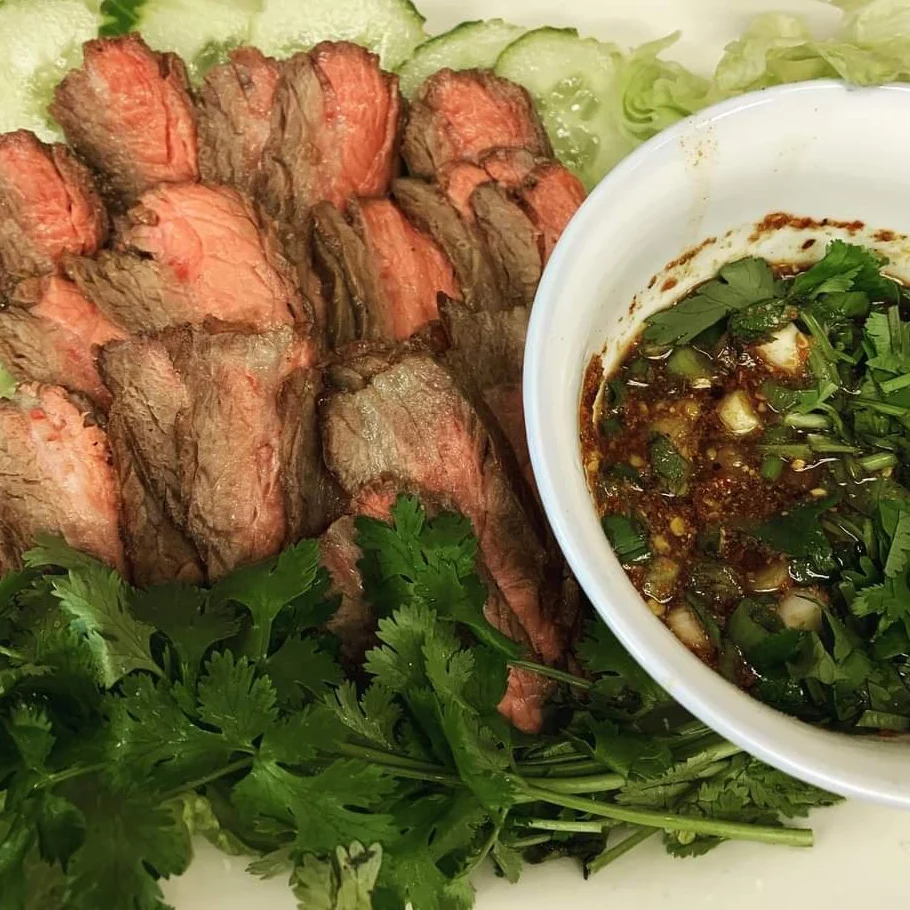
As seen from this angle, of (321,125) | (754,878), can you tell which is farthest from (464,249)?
(754,878)

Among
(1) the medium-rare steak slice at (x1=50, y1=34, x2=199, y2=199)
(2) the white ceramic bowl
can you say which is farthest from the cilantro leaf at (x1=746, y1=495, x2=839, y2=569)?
(1) the medium-rare steak slice at (x1=50, y1=34, x2=199, y2=199)

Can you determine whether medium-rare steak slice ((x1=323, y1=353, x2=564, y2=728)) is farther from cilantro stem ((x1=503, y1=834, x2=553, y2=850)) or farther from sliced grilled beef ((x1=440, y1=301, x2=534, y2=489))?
cilantro stem ((x1=503, y1=834, x2=553, y2=850))

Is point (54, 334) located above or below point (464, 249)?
above

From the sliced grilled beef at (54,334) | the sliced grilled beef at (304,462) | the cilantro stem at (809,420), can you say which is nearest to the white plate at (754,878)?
the sliced grilled beef at (304,462)

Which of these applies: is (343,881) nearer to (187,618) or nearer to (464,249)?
(187,618)

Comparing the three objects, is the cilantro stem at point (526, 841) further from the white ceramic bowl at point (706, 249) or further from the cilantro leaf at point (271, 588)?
the cilantro leaf at point (271, 588)

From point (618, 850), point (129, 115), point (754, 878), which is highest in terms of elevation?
point (129, 115)

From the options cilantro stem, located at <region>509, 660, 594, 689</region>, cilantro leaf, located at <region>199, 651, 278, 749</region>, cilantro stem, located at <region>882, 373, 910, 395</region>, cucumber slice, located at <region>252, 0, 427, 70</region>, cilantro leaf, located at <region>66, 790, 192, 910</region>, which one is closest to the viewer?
cilantro leaf, located at <region>66, 790, 192, 910</region>
